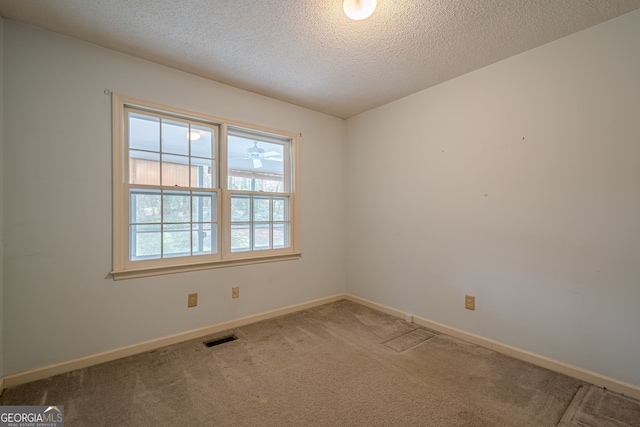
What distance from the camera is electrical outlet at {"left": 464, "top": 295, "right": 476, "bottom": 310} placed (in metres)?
2.61

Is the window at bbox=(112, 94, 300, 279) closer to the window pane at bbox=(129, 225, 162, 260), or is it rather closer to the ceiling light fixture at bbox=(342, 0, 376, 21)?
the window pane at bbox=(129, 225, 162, 260)

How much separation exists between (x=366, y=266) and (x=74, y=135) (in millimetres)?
3085

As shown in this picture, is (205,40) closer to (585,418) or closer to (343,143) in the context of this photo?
(343,143)

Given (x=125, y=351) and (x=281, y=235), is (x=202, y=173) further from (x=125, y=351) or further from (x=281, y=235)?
(x=125, y=351)

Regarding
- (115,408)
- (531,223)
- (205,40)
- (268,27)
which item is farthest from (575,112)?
(115,408)

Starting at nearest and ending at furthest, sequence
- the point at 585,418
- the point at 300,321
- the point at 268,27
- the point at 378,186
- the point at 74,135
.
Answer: the point at 585,418 → the point at 268,27 → the point at 74,135 → the point at 300,321 → the point at 378,186

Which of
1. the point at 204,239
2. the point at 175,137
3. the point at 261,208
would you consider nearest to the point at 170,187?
A: the point at 175,137

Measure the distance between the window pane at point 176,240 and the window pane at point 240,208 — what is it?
1.57ft

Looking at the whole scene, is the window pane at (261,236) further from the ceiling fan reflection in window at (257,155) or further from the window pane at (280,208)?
the ceiling fan reflection in window at (257,155)

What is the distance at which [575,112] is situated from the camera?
2.05 metres

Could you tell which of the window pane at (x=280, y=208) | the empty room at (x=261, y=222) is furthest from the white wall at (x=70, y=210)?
the window pane at (x=280, y=208)

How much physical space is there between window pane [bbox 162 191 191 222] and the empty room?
0.06 ft

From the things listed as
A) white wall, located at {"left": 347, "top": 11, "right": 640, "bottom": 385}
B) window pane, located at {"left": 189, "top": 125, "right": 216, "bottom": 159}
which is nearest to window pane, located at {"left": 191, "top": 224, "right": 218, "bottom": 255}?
window pane, located at {"left": 189, "top": 125, "right": 216, "bottom": 159}

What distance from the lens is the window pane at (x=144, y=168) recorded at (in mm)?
2425
